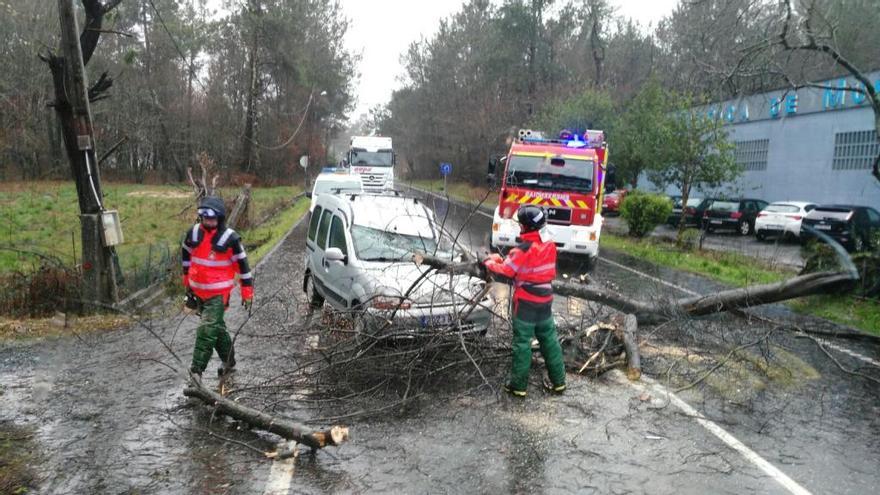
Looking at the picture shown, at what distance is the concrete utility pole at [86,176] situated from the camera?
29.3 ft

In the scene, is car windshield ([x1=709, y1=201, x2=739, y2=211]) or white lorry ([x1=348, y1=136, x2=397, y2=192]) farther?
white lorry ([x1=348, y1=136, x2=397, y2=192])

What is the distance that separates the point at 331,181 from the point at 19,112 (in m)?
23.5

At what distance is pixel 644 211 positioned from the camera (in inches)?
773

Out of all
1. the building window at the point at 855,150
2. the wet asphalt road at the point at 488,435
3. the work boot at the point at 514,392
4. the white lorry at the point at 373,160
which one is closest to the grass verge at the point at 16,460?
the wet asphalt road at the point at 488,435

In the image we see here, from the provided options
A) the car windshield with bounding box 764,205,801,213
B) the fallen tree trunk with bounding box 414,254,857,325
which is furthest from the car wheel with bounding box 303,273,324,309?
the car windshield with bounding box 764,205,801,213

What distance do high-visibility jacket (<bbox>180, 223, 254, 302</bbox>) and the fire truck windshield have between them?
8751 mm

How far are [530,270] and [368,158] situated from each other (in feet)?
85.6

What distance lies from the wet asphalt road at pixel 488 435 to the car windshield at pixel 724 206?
688 inches

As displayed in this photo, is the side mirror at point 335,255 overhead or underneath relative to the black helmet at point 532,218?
underneath

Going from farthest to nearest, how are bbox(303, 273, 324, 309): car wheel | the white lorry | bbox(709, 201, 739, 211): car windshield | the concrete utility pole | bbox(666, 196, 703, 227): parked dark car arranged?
the white lorry < bbox(666, 196, 703, 227): parked dark car < bbox(709, 201, 739, 211): car windshield < bbox(303, 273, 324, 309): car wheel < the concrete utility pole

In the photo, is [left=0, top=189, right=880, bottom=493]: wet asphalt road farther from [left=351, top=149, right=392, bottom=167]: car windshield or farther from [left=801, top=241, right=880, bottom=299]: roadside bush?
[left=351, top=149, right=392, bottom=167]: car windshield

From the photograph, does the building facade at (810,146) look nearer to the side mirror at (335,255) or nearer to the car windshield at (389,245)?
the car windshield at (389,245)

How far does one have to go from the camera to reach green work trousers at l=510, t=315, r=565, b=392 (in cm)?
588

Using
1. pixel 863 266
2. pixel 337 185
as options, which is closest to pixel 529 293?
pixel 863 266
